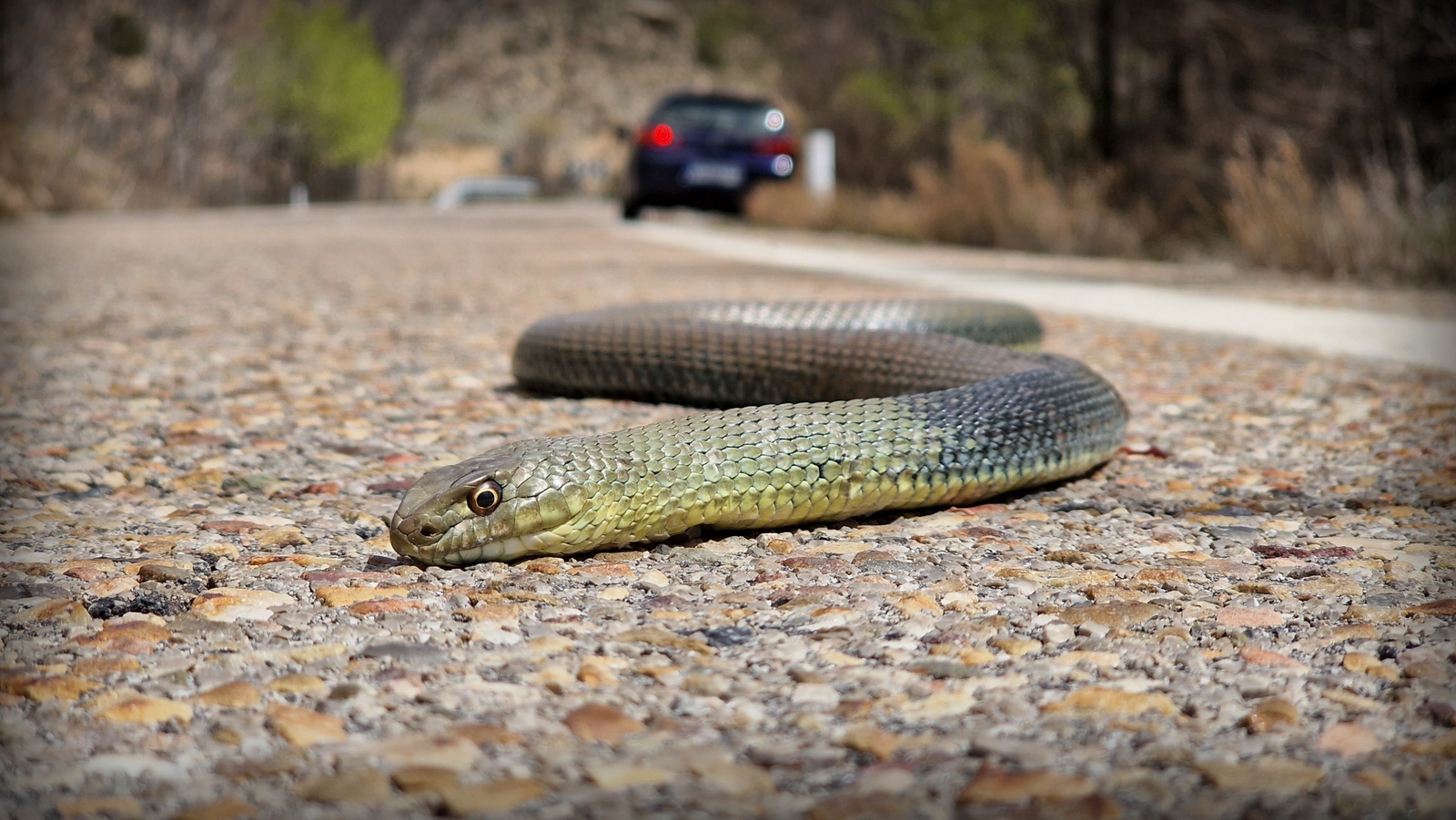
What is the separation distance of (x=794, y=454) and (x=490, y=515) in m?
0.70

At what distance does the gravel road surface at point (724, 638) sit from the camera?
179 centimetres

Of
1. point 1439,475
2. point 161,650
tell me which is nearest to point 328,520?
point 161,650

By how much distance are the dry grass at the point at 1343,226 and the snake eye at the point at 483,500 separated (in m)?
8.49

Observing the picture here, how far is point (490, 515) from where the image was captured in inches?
112

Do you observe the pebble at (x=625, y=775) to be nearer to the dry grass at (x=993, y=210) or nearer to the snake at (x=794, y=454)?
the snake at (x=794, y=454)

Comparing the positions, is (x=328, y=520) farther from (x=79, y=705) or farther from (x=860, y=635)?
(x=860, y=635)

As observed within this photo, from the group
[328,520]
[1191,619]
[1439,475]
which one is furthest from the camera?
[1439,475]

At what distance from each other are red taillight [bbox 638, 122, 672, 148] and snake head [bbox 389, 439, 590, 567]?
17.0m

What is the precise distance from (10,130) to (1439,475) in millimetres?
24240

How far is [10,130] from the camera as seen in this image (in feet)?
75.6

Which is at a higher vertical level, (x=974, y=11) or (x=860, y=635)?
(x=974, y=11)

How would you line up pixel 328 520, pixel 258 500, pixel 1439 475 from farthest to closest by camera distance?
pixel 1439 475
pixel 258 500
pixel 328 520

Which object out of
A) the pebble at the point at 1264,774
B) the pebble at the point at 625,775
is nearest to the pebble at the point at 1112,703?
the pebble at the point at 1264,774

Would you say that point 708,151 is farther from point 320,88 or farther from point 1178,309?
point 320,88
